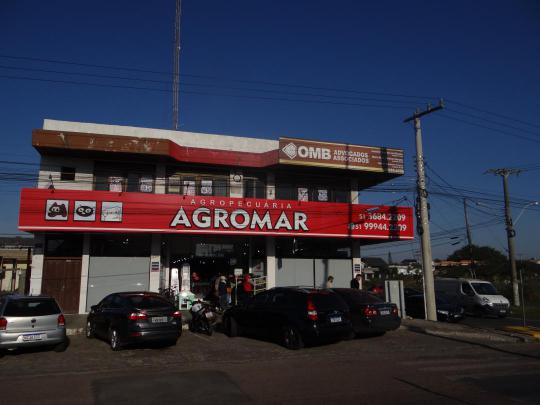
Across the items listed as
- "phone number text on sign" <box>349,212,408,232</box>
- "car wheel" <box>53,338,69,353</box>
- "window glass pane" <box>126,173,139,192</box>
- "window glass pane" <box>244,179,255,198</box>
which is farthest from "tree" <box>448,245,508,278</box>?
"car wheel" <box>53,338,69,353</box>

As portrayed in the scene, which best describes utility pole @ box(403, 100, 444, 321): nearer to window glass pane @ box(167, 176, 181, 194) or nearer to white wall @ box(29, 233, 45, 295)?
window glass pane @ box(167, 176, 181, 194)

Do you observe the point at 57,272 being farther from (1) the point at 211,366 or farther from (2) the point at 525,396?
(2) the point at 525,396

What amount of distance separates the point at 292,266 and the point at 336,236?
291 centimetres

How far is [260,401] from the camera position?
7328 millimetres

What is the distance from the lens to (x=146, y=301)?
499 inches

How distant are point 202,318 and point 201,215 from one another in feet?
20.1

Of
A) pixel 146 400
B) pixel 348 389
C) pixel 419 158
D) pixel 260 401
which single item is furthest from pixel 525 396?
pixel 419 158

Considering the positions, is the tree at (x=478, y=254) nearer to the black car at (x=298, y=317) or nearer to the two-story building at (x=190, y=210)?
the two-story building at (x=190, y=210)

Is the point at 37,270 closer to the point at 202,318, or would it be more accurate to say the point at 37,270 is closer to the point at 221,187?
the point at 221,187

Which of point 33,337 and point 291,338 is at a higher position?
point 33,337

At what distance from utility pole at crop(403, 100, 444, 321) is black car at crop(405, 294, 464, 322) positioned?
Answer: 1.19m

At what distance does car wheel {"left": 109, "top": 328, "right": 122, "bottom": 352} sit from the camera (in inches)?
488

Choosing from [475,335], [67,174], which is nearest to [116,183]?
[67,174]

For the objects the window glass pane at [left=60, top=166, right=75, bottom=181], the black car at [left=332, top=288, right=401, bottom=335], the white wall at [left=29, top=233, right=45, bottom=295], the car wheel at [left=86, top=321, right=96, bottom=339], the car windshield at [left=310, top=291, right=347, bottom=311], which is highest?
the window glass pane at [left=60, top=166, right=75, bottom=181]
